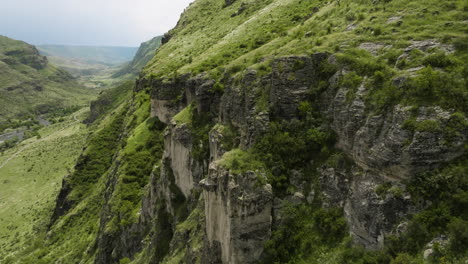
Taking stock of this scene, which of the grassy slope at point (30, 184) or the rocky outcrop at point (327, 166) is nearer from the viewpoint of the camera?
the rocky outcrop at point (327, 166)

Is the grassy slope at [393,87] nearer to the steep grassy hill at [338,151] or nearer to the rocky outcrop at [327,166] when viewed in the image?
the steep grassy hill at [338,151]

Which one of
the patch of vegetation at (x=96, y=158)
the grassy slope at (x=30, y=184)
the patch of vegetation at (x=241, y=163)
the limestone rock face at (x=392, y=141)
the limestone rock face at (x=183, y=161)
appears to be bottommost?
the grassy slope at (x=30, y=184)

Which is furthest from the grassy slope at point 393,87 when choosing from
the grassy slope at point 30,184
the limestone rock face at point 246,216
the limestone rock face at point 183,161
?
the grassy slope at point 30,184

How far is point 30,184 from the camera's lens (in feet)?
492

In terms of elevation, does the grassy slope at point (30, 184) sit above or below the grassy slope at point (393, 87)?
below

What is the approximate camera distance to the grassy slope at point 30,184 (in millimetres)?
109812

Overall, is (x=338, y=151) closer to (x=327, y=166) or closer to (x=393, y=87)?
(x=327, y=166)

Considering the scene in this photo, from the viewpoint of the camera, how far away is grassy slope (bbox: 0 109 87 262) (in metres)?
110

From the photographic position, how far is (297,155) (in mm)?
27453

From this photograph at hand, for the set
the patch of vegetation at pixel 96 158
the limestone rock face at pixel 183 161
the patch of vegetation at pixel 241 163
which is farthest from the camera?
the patch of vegetation at pixel 96 158

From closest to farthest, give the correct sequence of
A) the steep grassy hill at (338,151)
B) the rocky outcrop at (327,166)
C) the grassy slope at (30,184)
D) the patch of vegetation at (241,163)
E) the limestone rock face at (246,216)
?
the steep grassy hill at (338,151), the rocky outcrop at (327,166), the limestone rock face at (246,216), the patch of vegetation at (241,163), the grassy slope at (30,184)

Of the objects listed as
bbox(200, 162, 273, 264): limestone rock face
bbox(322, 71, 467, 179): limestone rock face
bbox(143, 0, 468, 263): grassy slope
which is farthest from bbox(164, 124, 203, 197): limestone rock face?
bbox(322, 71, 467, 179): limestone rock face

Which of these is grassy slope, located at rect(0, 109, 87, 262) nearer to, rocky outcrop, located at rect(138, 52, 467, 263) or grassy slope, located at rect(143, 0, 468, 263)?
rocky outcrop, located at rect(138, 52, 467, 263)

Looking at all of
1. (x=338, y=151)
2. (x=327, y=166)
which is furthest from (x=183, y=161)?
(x=338, y=151)
